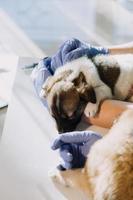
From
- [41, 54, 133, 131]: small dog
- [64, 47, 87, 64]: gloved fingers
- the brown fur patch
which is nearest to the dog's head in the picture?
[41, 54, 133, 131]: small dog

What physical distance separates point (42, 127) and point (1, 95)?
515 millimetres

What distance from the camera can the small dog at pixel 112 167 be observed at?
4.62 ft

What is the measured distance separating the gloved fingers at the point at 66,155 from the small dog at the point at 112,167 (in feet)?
0.32

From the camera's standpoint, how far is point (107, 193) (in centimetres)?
141

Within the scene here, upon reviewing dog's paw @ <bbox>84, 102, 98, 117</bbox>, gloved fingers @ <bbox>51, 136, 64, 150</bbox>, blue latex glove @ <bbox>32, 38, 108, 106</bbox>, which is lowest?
gloved fingers @ <bbox>51, 136, 64, 150</bbox>

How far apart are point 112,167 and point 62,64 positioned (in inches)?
35.7

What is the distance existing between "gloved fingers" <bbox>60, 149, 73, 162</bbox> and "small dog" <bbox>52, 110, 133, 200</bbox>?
10 centimetres

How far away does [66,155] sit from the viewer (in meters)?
1.76

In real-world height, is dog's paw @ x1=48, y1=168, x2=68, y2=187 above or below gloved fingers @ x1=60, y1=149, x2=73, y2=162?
below

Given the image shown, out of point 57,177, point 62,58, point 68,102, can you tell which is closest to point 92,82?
point 68,102

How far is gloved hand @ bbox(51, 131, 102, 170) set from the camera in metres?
1.75

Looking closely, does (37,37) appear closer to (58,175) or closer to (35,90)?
(35,90)

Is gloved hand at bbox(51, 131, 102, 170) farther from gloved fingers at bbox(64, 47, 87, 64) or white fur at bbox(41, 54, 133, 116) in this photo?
gloved fingers at bbox(64, 47, 87, 64)

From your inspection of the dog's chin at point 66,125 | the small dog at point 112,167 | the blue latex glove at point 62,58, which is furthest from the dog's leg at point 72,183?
the blue latex glove at point 62,58
